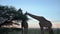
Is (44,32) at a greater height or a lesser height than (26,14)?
lesser

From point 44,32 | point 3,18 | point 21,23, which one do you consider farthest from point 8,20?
point 44,32

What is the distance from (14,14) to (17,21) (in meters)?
0.75

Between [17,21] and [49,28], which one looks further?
[17,21]

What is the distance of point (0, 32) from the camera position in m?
11.8

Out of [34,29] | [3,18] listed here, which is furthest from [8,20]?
[34,29]

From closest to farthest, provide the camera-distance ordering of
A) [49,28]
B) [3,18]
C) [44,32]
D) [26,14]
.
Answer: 1. [49,28]
2. [44,32]
3. [26,14]
4. [3,18]

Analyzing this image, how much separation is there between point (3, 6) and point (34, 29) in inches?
151

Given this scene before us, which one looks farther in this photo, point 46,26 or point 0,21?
→ point 0,21

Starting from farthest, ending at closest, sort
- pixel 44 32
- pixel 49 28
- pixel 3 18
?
1. pixel 3 18
2. pixel 44 32
3. pixel 49 28

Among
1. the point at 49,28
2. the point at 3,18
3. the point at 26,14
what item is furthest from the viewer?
the point at 3,18

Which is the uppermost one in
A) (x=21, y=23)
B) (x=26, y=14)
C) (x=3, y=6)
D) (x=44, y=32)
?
(x=3, y=6)

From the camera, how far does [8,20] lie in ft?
40.8

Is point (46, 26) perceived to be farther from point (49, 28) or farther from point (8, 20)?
point (8, 20)

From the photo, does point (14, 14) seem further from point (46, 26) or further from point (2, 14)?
point (46, 26)
